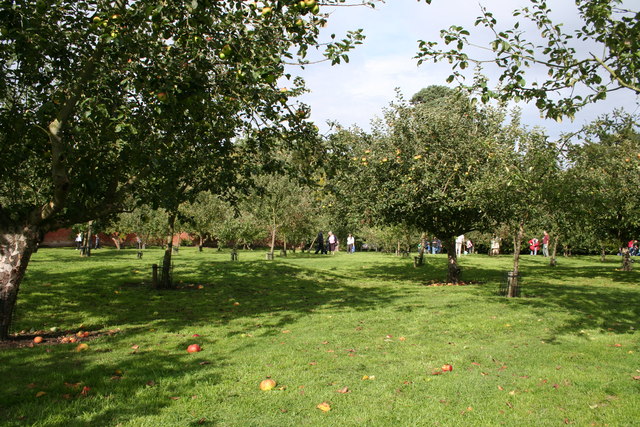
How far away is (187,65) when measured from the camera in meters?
6.20

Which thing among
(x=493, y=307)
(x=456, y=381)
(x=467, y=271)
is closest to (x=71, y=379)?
(x=456, y=381)

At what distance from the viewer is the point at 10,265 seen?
6.31 metres

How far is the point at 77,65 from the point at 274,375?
5.33m

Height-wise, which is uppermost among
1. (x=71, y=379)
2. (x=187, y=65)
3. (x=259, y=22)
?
(x=259, y=22)

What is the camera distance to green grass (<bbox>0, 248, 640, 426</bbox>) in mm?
4004

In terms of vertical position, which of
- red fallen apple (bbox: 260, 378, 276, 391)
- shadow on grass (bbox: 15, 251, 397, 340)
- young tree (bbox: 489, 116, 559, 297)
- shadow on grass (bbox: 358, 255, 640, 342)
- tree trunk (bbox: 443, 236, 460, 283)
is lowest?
shadow on grass (bbox: 15, 251, 397, 340)

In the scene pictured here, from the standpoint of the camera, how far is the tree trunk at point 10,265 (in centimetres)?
629

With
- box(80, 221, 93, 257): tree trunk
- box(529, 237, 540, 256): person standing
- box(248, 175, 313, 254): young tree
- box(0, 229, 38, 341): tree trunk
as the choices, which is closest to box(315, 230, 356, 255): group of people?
box(248, 175, 313, 254): young tree

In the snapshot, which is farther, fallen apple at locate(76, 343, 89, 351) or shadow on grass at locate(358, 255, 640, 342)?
shadow on grass at locate(358, 255, 640, 342)

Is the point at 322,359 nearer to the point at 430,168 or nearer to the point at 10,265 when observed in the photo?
the point at 10,265

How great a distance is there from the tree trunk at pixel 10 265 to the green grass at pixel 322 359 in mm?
678

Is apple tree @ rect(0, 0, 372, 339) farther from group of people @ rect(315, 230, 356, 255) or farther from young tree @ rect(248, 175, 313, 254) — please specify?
group of people @ rect(315, 230, 356, 255)

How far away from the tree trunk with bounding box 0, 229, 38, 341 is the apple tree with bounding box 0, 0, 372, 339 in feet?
0.04

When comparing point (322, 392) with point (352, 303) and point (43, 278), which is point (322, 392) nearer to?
point (352, 303)
